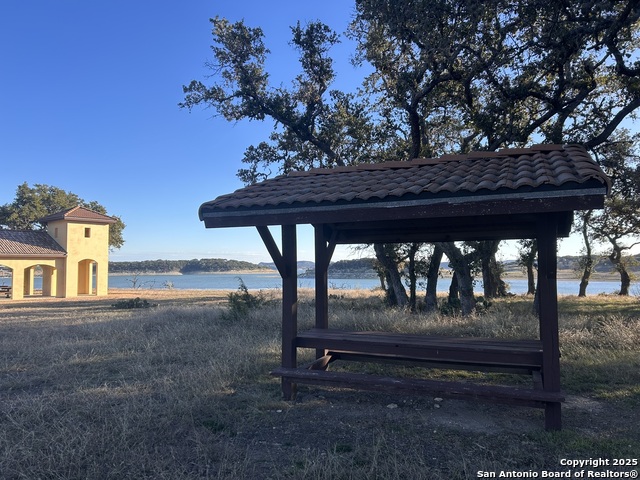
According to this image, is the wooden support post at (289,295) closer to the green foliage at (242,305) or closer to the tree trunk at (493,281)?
the green foliage at (242,305)

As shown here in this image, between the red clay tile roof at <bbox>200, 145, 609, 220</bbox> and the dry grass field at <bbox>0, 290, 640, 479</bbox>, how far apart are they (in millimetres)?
2290

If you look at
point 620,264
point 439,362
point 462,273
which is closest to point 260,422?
point 439,362

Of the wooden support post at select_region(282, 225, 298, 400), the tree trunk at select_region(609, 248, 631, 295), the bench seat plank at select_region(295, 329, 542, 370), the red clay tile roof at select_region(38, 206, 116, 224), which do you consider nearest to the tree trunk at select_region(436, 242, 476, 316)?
the bench seat plank at select_region(295, 329, 542, 370)

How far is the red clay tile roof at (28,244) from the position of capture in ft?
90.2

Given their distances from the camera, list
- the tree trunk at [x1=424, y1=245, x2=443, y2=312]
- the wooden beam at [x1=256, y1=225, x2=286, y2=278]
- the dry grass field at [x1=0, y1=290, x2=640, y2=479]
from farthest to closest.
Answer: the tree trunk at [x1=424, y1=245, x2=443, y2=312], the wooden beam at [x1=256, y1=225, x2=286, y2=278], the dry grass field at [x1=0, y1=290, x2=640, y2=479]

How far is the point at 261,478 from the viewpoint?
3.33 metres

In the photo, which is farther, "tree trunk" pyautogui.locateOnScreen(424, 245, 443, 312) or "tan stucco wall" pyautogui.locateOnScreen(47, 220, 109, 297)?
"tan stucco wall" pyautogui.locateOnScreen(47, 220, 109, 297)

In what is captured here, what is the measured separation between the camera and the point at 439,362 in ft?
20.0

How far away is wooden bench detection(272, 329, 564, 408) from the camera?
14.5 ft

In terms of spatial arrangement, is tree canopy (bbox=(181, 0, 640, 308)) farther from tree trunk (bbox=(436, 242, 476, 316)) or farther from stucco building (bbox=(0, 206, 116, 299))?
stucco building (bbox=(0, 206, 116, 299))

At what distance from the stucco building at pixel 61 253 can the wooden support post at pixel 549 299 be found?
31.0 metres

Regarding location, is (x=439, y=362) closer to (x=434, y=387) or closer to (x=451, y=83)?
(x=434, y=387)

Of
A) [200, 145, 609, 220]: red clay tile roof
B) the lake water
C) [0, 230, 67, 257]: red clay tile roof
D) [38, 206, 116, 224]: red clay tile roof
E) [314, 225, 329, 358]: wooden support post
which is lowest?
the lake water

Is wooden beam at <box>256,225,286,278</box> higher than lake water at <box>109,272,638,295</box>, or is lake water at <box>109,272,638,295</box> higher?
wooden beam at <box>256,225,286,278</box>
